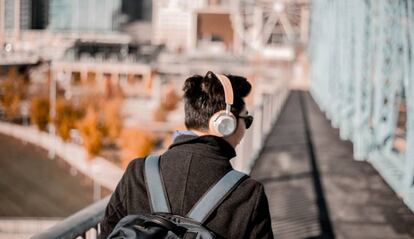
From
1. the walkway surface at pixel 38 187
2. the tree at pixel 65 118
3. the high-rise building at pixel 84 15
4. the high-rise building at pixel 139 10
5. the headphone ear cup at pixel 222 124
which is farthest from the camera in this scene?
the high-rise building at pixel 139 10

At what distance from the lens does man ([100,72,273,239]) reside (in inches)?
97.8

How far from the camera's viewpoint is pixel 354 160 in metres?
11.5

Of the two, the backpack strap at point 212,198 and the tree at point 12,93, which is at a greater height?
the backpack strap at point 212,198

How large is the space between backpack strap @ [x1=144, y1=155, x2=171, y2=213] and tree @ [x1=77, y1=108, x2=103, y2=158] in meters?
36.7

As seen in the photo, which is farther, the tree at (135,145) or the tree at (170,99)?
the tree at (170,99)

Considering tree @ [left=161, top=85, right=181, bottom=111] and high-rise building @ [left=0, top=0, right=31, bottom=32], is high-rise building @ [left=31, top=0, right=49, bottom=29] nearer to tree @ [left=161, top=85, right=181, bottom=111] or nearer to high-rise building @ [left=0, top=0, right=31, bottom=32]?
high-rise building @ [left=0, top=0, right=31, bottom=32]

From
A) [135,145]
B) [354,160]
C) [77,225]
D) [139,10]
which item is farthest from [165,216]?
[139,10]

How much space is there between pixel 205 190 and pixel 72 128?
46423mm

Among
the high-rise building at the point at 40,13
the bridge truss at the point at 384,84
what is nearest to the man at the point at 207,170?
the bridge truss at the point at 384,84

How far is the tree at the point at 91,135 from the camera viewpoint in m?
38.9

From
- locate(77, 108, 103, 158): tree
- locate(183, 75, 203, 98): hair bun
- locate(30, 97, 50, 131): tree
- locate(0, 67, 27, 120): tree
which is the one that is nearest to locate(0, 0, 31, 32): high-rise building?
locate(0, 67, 27, 120): tree

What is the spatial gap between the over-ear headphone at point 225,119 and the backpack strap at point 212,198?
0.19 meters

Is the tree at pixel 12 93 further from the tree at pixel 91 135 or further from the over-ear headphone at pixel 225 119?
the over-ear headphone at pixel 225 119

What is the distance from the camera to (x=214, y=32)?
310ft
